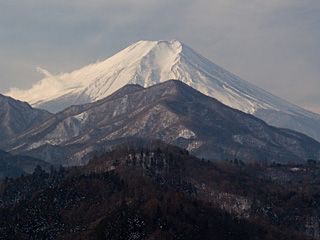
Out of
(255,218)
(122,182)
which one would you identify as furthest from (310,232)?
(122,182)

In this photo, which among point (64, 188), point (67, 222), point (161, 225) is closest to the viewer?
point (161, 225)

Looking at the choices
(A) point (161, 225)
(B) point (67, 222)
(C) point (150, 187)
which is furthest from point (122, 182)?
(A) point (161, 225)

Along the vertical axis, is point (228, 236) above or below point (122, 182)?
below

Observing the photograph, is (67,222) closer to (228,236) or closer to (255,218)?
(228,236)

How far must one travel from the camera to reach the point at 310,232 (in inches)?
7771

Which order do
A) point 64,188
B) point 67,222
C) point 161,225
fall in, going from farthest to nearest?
point 64,188, point 67,222, point 161,225

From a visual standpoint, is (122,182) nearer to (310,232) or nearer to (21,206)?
(21,206)

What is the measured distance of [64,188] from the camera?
191m

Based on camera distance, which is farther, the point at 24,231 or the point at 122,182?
the point at 122,182

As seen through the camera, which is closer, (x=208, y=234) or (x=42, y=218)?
(x=208, y=234)

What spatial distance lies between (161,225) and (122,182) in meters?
43.5

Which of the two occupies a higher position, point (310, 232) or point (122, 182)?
point (122, 182)

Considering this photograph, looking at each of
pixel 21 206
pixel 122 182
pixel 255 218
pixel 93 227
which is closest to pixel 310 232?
pixel 255 218

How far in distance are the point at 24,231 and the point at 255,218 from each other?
7595cm
